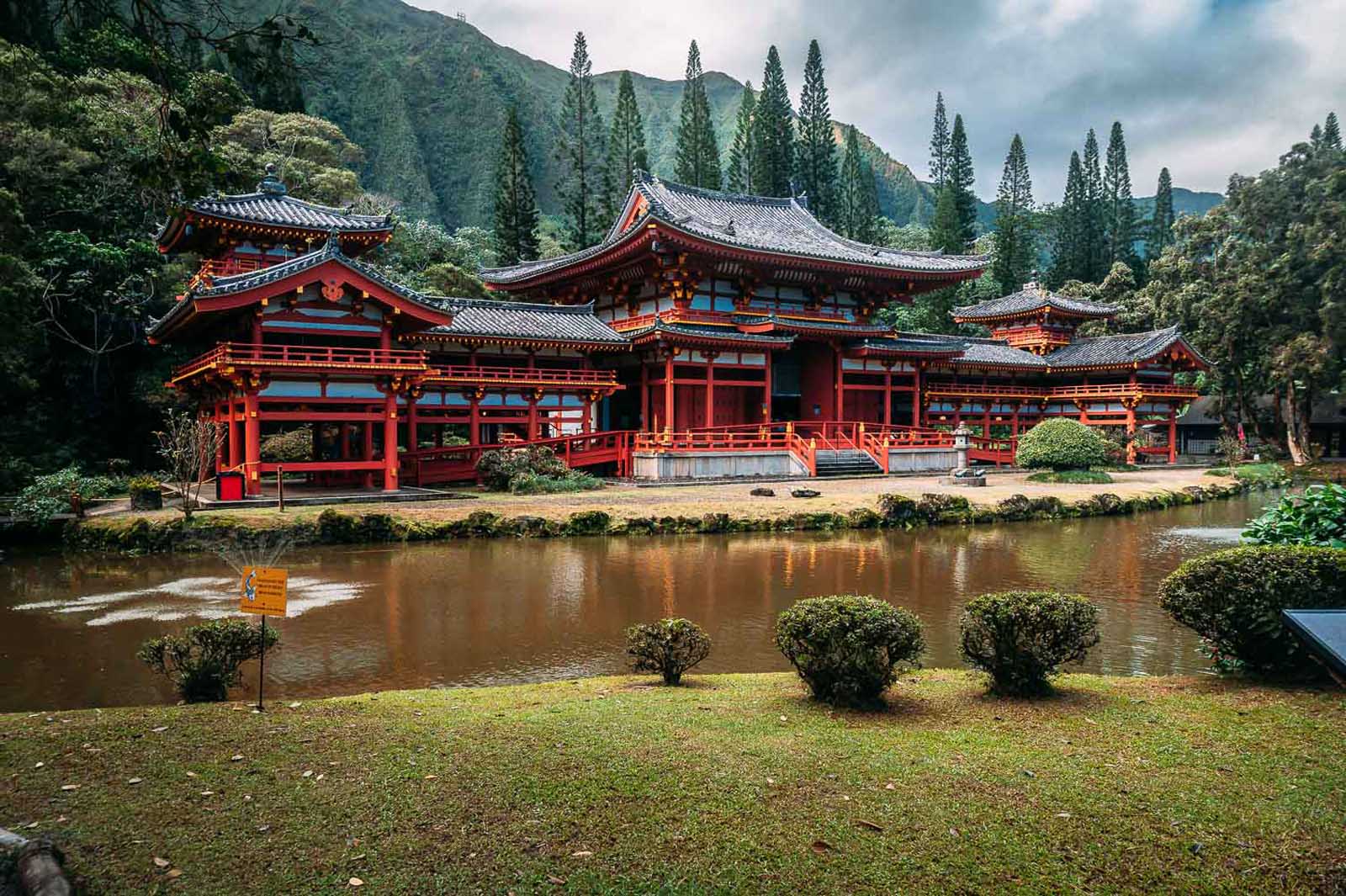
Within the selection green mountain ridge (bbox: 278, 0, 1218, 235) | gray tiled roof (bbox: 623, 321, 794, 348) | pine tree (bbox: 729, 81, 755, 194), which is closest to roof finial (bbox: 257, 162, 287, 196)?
gray tiled roof (bbox: 623, 321, 794, 348)

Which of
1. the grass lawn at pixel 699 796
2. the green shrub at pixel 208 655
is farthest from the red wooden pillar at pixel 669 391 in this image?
the grass lawn at pixel 699 796

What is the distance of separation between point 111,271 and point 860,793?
31999mm

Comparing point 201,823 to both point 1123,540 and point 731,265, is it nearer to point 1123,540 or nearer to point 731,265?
point 1123,540

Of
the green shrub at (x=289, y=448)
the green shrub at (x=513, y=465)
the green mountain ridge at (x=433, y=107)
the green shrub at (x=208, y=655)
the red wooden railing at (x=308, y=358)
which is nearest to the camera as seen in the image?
the green shrub at (x=208, y=655)

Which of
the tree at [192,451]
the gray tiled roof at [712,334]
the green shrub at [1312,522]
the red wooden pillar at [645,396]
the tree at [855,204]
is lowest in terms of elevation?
the green shrub at [1312,522]

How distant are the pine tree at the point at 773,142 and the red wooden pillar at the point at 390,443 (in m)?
39.4

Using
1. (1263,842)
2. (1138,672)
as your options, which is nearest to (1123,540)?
(1138,672)

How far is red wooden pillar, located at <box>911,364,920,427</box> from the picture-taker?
33.6 meters

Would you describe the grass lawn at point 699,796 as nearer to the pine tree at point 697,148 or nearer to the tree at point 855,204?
the pine tree at point 697,148

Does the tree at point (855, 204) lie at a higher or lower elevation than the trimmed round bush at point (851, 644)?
higher

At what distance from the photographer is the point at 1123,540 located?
1672 centimetres

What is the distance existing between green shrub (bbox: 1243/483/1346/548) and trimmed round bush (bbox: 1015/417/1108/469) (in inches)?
841

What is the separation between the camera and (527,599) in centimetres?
1090

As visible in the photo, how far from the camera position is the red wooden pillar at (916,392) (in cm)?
3356
